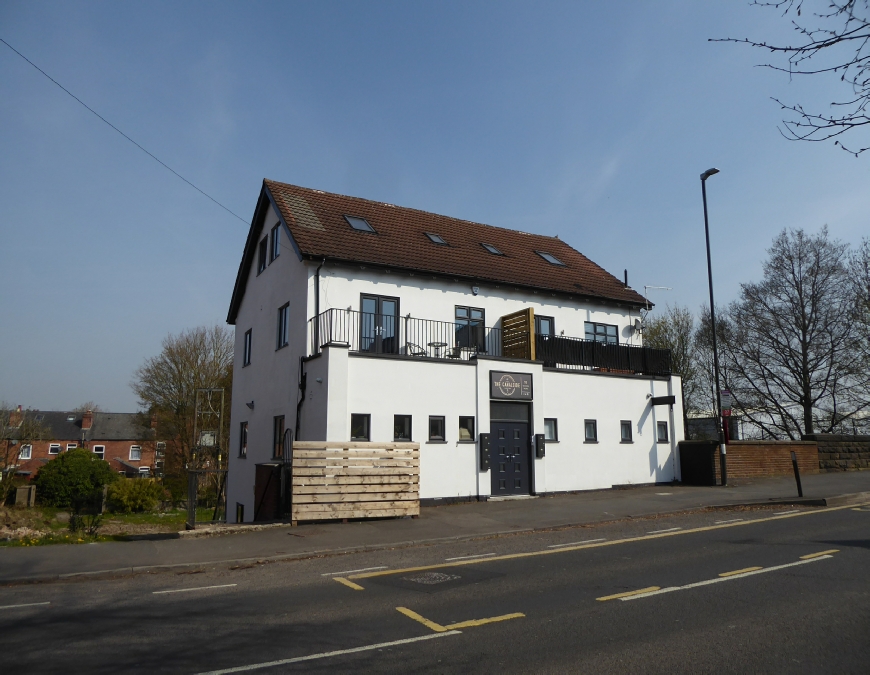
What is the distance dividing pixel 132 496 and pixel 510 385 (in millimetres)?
29998

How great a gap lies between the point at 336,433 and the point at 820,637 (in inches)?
456

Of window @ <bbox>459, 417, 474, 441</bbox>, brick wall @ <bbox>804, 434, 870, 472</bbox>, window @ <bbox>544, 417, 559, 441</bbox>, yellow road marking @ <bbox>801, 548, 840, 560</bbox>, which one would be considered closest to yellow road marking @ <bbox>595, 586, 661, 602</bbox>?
yellow road marking @ <bbox>801, 548, 840, 560</bbox>

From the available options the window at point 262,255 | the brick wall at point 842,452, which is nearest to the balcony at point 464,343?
the window at point 262,255

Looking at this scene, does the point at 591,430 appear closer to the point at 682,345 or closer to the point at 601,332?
the point at 601,332

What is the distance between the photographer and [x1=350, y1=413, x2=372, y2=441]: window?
53.2 ft

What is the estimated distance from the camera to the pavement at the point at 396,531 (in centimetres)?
972

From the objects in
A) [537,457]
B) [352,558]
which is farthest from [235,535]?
[537,457]

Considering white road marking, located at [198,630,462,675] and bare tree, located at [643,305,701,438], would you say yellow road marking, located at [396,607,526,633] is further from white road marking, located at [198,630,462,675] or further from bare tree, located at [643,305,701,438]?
bare tree, located at [643,305,701,438]

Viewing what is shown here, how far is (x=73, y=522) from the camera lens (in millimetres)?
13453

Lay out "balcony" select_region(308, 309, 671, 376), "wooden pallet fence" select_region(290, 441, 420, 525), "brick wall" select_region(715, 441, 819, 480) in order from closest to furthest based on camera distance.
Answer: "wooden pallet fence" select_region(290, 441, 420, 525) → "balcony" select_region(308, 309, 671, 376) → "brick wall" select_region(715, 441, 819, 480)

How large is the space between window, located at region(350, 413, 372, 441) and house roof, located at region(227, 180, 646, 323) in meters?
4.59

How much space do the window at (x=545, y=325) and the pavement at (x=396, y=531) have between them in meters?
5.56

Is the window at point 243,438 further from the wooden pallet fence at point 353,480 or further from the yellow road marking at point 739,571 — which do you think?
the yellow road marking at point 739,571

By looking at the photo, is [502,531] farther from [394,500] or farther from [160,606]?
[160,606]
